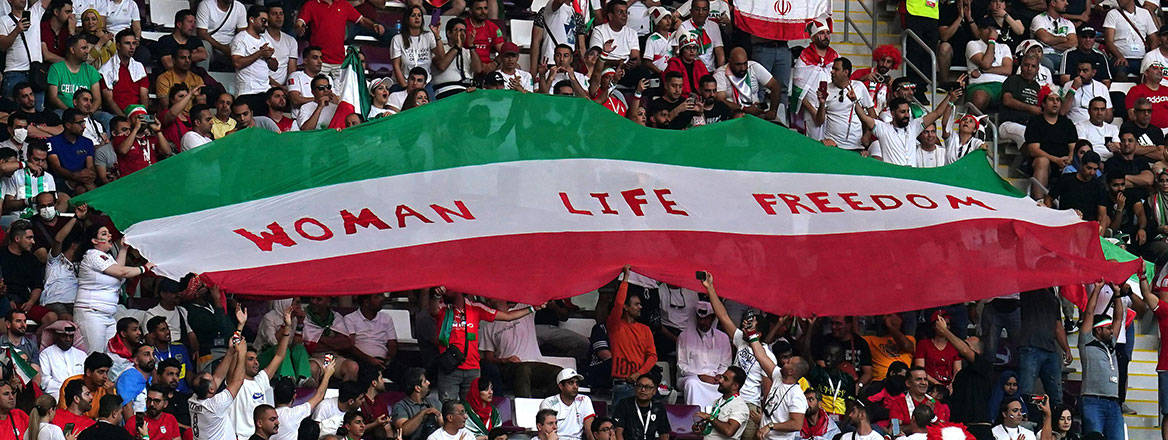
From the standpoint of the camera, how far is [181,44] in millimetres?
19328

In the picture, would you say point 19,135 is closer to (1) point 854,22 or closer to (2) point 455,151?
(2) point 455,151

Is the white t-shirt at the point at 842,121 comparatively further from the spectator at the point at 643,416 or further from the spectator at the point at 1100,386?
the spectator at the point at 643,416

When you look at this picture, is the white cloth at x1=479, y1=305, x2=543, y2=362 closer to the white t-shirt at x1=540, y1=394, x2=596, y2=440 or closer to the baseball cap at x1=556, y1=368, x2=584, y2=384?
the baseball cap at x1=556, y1=368, x2=584, y2=384

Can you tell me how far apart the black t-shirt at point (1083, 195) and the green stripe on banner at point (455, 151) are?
320 centimetres

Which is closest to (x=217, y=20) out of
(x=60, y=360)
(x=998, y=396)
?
(x=60, y=360)

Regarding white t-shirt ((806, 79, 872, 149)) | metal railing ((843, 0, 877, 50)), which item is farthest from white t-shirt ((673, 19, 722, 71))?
metal railing ((843, 0, 877, 50))

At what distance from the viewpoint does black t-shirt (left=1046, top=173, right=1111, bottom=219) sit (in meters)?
20.2

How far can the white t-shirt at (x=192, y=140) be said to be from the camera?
1794 cm

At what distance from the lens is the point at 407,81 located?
64.3ft

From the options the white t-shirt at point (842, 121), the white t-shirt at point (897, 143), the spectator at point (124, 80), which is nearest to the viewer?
the spectator at point (124, 80)

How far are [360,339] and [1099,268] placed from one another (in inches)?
220

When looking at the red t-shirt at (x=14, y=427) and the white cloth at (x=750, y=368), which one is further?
the white cloth at (x=750, y=368)

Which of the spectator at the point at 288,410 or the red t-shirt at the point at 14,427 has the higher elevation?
the red t-shirt at the point at 14,427

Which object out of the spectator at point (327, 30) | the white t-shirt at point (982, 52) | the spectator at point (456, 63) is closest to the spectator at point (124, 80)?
the spectator at point (327, 30)
